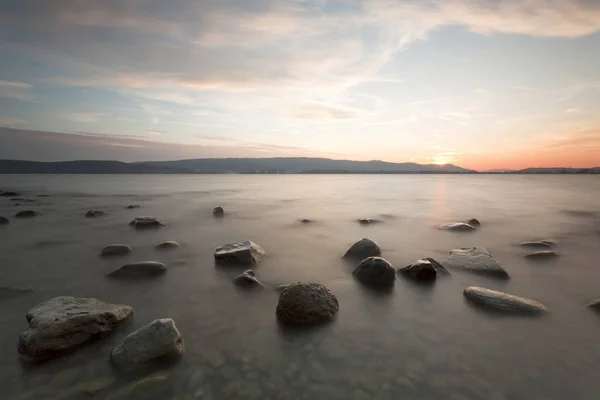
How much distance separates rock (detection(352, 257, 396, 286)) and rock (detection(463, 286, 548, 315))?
1415 millimetres

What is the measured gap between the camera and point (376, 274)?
598cm

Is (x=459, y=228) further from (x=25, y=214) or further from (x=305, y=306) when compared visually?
(x=25, y=214)

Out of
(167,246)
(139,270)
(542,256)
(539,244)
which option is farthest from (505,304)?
(167,246)

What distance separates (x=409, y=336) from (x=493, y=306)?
1.72 m

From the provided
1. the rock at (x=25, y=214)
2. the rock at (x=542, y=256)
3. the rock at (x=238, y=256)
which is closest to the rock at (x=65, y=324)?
the rock at (x=238, y=256)

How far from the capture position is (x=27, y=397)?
9.51ft

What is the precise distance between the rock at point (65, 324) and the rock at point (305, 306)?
232 centimetres

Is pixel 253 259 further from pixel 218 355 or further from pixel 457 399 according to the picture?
pixel 457 399

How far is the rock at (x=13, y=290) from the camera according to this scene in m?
5.37

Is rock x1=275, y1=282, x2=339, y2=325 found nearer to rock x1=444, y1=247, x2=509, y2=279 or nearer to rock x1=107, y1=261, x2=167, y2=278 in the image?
rock x1=107, y1=261, x2=167, y2=278

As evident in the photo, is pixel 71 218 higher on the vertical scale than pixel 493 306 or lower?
lower

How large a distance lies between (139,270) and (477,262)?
24.4 feet

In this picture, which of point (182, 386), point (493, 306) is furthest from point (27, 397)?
point (493, 306)

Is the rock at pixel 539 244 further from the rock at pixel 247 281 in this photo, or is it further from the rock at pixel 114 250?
the rock at pixel 114 250
